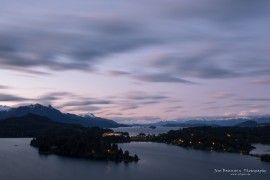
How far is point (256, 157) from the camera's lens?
88875 millimetres

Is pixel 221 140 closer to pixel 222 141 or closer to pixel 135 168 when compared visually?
pixel 222 141

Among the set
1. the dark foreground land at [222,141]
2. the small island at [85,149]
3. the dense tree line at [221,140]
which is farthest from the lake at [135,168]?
the dense tree line at [221,140]

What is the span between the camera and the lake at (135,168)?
64.7 meters

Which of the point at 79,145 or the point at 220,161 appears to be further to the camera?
the point at 79,145

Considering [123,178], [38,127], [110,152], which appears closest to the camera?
[123,178]

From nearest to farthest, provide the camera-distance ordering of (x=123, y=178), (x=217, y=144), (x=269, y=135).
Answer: (x=123, y=178)
(x=217, y=144)
(x=269, y=135)

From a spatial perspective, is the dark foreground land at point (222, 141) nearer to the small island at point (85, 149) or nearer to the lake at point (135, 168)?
the lake at point (135, 168)

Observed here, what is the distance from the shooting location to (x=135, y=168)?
7175 centimetres

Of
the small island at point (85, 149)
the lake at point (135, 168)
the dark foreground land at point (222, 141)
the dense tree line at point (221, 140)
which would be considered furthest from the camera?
the dense tree line at point (221, 140)

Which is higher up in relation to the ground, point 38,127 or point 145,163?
point 38,127

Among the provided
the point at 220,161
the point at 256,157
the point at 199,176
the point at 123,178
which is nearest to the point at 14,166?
the point at 123,178

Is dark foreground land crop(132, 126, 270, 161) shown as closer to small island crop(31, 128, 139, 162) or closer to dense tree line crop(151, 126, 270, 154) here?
dense tree line crop(151, 126, 270, 154)

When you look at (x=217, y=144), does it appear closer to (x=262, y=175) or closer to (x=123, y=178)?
(x=262, y=175)

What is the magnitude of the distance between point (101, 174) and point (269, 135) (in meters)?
101
